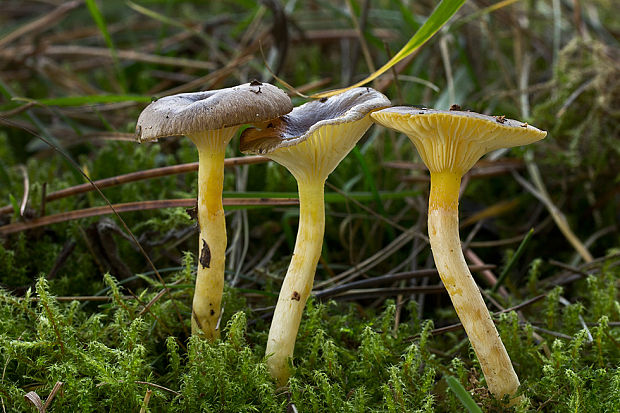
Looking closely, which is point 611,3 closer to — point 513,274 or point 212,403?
point 513,274

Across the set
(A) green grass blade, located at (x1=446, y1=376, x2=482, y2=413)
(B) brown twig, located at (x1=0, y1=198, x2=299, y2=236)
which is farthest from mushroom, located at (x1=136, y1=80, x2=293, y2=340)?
(A) green grass blade, located at (x1=446, y1=376, x2=482, y2=413)

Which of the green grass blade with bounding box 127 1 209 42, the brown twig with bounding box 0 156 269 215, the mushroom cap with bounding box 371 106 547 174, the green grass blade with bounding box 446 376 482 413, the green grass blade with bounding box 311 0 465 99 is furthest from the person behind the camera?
the green grass blade with bounding box 127 1 209 42

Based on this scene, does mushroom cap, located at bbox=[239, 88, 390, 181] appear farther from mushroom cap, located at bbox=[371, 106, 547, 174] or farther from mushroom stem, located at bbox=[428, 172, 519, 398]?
mushroom stem, located at bbox=[428, 172, 519, 398]

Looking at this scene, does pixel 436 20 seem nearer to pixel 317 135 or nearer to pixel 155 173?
pixel 317 135

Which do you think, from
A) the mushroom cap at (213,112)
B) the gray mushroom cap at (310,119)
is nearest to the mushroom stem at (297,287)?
the gray mushroom cap at (310,119)

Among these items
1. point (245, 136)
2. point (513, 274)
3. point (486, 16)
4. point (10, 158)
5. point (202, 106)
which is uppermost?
point (486, 16)

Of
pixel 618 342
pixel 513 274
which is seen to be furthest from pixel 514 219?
pixel 618 342

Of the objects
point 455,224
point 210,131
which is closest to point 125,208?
point 210,131
